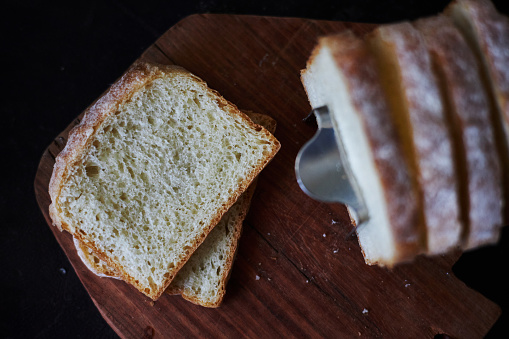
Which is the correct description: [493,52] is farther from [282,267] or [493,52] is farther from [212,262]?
[212,262]

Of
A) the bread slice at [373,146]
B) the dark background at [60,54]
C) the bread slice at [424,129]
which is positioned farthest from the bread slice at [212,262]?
the bread slice at [424,129]

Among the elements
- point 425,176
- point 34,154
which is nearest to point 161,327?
point 34,154

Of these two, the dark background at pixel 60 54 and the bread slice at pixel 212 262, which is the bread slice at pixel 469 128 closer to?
the bread slice at pixel 212 262

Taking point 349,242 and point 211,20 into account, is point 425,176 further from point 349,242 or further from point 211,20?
point 211,20

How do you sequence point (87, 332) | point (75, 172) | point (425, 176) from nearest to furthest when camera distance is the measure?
point (425, 176) < point (75, 172) < point (87, 332)

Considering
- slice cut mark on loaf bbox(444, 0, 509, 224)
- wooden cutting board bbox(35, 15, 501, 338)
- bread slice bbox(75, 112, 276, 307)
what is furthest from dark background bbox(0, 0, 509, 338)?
slice cut mark on loaf bbox(444, 0, 509, 224)
